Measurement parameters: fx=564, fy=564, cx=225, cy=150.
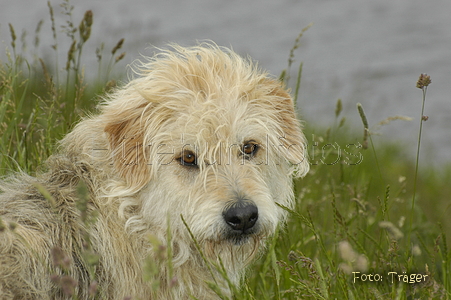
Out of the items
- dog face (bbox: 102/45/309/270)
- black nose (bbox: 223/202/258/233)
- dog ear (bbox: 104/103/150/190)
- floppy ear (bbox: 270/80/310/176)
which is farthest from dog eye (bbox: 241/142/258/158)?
dog ear (bbox: 104/103/150/190)

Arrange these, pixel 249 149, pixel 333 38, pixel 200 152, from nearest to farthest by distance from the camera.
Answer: pixel 200 152
pixel 249 149
pixel 333 38

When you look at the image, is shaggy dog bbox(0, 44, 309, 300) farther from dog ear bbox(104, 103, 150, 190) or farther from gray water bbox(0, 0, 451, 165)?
gray water bbox(0, 0, 451, 165)

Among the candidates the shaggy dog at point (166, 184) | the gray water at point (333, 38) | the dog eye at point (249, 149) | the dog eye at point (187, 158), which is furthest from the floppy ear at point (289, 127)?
the gray water at point (333, 38)

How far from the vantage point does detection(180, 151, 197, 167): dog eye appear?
351 cm

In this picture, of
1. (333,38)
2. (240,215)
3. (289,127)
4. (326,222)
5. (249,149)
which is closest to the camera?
(240,215)

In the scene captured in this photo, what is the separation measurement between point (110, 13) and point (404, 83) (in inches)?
276

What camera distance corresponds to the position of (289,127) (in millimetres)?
4012

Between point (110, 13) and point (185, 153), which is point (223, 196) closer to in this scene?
point (185, 153)

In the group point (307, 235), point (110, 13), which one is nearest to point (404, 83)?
point (110, 13)

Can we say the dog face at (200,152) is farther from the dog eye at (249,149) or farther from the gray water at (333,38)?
the gray water at (333,38)

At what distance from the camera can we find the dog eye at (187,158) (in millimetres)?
3508

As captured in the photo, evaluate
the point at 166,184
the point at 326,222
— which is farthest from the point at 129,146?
the point at 326,222

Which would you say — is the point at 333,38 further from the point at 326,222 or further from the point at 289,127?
the point at 289,127

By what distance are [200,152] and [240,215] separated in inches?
19.4
